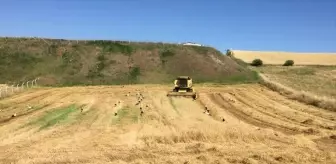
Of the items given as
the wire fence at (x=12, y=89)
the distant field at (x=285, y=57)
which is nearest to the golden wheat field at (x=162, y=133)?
the wire fence at (x=12, y=89)

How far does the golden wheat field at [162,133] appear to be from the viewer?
16.0m

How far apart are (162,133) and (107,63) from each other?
4844cm

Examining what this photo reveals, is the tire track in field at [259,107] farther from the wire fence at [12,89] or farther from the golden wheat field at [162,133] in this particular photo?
the wire fence at [12,89]

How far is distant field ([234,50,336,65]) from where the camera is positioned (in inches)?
4553

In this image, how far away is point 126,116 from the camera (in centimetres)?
2672

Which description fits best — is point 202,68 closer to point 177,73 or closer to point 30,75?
point 177,73

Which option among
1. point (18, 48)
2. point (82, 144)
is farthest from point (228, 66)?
point (82, 144)

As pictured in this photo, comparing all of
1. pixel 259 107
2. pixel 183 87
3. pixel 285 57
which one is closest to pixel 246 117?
pixel 259 107

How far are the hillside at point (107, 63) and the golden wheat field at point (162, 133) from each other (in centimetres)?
2748

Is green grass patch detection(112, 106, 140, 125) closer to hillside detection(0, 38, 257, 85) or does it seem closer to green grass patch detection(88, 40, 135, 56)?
hillside detection(0, 38, 257, 85)

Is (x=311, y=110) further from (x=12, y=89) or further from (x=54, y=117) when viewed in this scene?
(x=12, y=89)

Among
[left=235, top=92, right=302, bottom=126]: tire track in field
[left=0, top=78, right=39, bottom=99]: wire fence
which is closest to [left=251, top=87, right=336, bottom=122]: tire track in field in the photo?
[left=235, top=92, right=302, bottom=126]: tire track in field

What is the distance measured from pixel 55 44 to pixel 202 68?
23277 mm

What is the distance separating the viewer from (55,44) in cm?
7350
